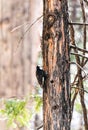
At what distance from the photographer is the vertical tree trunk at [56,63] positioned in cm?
138

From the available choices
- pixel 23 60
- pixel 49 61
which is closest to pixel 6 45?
pixel 23 60

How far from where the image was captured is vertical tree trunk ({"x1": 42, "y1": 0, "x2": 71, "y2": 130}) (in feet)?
4.51

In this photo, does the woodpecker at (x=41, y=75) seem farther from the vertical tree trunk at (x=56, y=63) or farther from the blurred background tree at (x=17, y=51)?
the blurred background tree at (x=17, y=51)

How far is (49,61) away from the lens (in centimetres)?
138

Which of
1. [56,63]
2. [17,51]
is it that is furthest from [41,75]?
[17,51]

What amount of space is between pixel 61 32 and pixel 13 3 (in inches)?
53.0

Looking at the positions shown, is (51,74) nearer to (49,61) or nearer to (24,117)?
(49,61)

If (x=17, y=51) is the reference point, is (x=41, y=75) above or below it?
below

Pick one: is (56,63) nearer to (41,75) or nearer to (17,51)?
(41,75)

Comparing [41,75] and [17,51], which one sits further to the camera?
[17,51]

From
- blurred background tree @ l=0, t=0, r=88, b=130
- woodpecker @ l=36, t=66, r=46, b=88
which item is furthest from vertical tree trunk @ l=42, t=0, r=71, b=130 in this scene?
blurred background tree @ l=0, t=0, r=88, b=130

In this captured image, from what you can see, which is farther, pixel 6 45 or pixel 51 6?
pixel 6 45

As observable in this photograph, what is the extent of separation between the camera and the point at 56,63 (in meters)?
1.38

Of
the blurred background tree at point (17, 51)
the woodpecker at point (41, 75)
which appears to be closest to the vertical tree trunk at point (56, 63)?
the woodpecker at point (41, 75)
